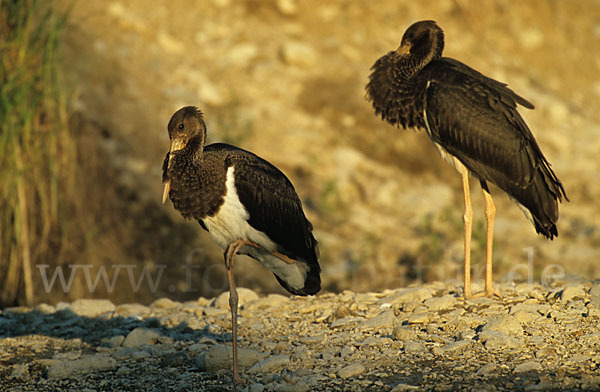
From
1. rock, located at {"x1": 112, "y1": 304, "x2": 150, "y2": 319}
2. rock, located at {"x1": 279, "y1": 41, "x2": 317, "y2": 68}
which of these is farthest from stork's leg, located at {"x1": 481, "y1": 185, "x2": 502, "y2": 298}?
rock, located at {"x1": 279, "y1": 41, "x2": 317, "y2": 68}

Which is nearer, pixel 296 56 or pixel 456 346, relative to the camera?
pixel 456 346

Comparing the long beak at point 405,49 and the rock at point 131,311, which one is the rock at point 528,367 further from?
the rock at point 131,311

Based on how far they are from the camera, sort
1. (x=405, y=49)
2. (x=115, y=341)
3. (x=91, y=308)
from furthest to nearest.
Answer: (x=91, y=308), (x=405, y=49), (x=115, y=341)

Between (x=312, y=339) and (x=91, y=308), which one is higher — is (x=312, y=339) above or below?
below

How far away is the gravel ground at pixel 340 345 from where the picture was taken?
4934 millimetres

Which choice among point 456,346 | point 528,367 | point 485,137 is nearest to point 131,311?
point 456,346

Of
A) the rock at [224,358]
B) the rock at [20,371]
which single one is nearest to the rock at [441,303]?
the rock at [224,358]

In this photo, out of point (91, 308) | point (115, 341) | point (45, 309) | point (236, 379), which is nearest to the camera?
point (236, 379)

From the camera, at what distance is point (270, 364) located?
5414mm

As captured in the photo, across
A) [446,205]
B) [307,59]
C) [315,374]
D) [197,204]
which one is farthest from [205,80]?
[315,374]

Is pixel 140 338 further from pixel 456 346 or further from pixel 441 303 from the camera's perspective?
pixel 456 346

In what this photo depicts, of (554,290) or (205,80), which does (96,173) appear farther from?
(554,290)

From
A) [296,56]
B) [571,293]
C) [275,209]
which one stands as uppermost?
[296,56]

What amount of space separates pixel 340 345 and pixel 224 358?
30.3 inches
